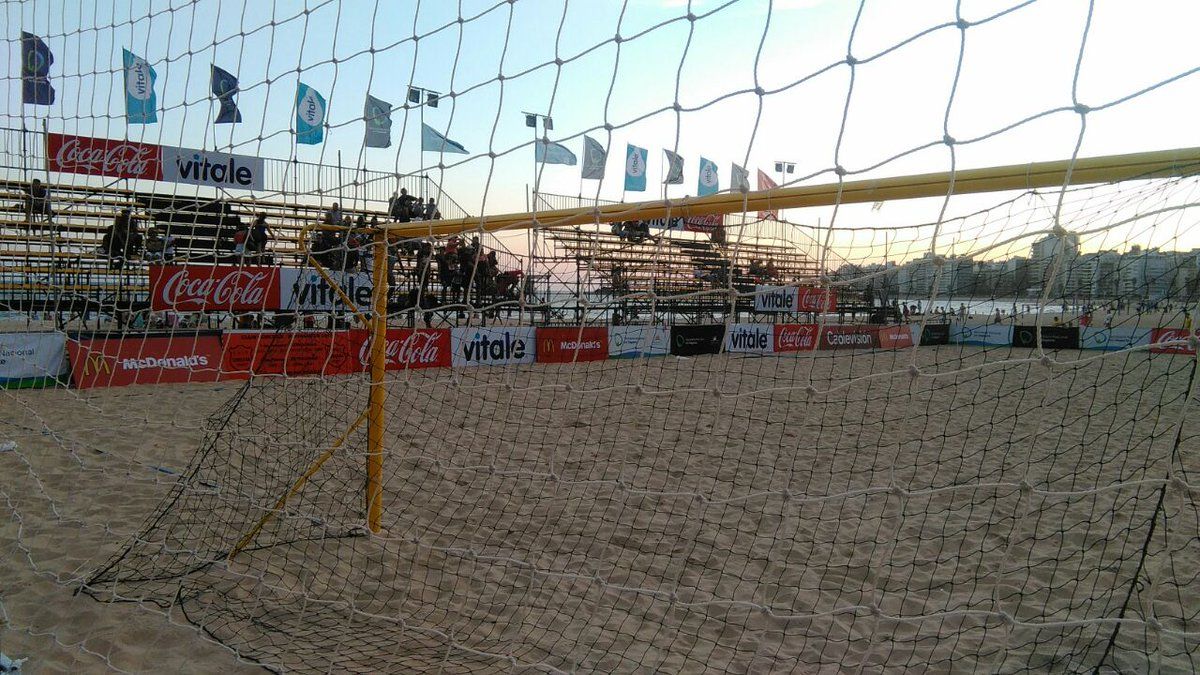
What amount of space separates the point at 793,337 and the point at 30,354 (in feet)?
38.8

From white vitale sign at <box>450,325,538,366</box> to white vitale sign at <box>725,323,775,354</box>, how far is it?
13.7 feet

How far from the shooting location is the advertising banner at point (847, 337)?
46.9 ft

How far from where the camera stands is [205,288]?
838 cm

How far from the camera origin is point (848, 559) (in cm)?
347

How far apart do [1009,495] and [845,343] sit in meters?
11.5

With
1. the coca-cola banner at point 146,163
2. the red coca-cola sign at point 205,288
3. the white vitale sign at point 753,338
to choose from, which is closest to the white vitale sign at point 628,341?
the white vitale sign at point 753,338

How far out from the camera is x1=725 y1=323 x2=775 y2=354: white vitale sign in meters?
13.5

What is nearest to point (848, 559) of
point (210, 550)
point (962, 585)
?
point (962, 585)

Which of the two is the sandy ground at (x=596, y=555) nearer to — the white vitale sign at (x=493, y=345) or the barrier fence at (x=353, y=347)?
the barrier fence at (x=353, y=347)

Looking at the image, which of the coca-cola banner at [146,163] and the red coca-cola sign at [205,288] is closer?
the red coca-cola sign at [205,288]

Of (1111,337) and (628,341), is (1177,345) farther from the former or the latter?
(628,341)

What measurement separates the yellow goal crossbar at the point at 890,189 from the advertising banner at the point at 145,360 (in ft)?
20.6

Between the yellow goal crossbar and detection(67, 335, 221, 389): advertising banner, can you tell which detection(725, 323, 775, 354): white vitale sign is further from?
the yellow goal crossbar

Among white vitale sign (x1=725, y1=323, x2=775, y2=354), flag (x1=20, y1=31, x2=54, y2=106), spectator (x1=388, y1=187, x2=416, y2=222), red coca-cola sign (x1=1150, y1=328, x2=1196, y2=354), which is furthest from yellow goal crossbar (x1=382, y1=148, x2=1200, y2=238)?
white vitale sign (x1=725, y1=323, x2=775, y2=354)
